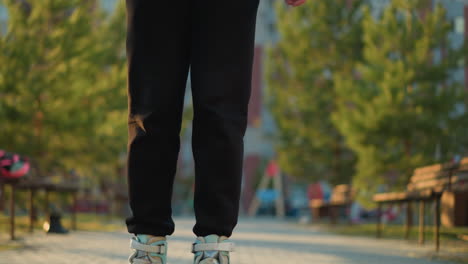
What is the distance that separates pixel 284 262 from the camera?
484cm

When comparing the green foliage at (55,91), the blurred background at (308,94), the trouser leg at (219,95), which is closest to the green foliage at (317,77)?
the blurred background at (308,94)

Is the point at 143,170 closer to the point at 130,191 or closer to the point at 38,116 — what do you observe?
the point at 130,191

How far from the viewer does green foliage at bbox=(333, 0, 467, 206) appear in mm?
14969

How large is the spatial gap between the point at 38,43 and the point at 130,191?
1068 cm

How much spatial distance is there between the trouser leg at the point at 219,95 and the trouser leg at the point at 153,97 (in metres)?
0.07

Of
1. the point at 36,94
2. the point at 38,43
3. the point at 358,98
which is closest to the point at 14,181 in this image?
Answer: the point at 36,94

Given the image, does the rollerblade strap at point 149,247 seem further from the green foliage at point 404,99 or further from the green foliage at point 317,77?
the green foliage at point 317,77

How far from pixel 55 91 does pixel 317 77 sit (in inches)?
382

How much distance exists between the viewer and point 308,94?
20.9 meters

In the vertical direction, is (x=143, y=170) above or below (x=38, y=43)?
below

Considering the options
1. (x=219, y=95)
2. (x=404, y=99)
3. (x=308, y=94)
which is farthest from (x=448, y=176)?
(x=308, y=94)

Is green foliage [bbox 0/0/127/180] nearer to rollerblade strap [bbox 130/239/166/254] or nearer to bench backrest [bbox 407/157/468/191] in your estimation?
bench backrest [bbox 407/157/468/191]

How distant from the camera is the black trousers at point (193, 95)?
269 centimetres

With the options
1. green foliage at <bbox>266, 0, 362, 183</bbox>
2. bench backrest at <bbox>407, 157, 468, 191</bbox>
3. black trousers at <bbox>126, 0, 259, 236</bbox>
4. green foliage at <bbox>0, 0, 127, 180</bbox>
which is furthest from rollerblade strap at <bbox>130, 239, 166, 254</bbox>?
green foliage at <bbox>266, 0, 362, 183</bbox>
